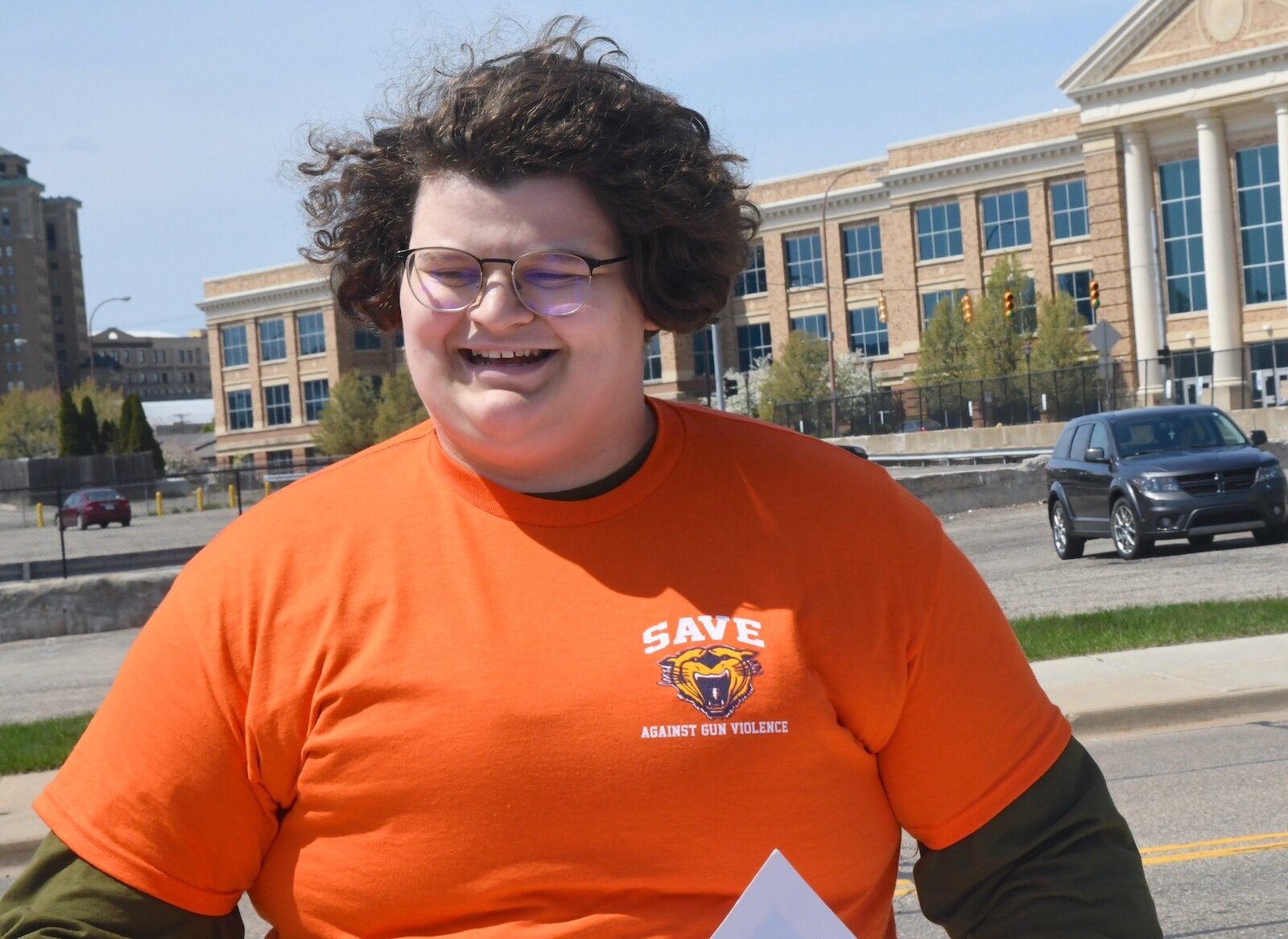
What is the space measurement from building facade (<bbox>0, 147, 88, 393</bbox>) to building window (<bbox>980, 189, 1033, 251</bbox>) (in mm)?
117934

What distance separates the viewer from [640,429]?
7.85 feet

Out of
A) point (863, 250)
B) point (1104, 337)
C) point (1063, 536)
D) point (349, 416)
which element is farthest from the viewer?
point (349, 416)

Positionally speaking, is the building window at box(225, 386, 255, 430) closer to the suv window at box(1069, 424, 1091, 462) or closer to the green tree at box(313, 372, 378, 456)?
the green tree at box(313, 372, 378, 456)

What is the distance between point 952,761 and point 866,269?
82085 millimetres

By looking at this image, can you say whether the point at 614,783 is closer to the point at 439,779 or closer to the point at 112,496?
the point at 439,779

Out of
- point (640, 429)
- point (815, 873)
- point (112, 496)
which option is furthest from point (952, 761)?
point (112, 496)

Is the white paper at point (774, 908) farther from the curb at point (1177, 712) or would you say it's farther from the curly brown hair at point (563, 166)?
the curb at point (1177, 712)

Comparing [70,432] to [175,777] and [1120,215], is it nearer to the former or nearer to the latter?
[1120,215]

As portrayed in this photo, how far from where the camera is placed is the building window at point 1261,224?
62.3 metres

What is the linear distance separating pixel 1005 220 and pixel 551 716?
76.9 metres

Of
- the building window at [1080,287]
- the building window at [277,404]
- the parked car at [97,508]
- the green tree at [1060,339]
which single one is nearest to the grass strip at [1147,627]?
the parked car at [97,508]

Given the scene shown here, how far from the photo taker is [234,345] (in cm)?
10344

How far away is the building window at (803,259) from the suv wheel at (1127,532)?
221 ft

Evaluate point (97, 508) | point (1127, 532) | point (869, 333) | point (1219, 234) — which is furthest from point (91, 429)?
point (1127, 532)
